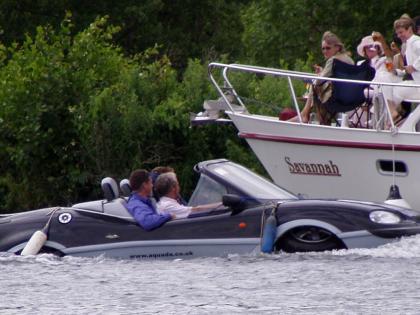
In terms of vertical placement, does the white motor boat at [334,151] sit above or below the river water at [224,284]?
above

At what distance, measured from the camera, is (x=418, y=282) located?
14.2 metres

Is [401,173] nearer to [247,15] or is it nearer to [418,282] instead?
[418,282]

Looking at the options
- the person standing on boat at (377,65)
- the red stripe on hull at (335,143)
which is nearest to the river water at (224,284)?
the red stripe on hull at (335,143)

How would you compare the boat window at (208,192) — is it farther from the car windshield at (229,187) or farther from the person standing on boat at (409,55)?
the person standing on boat at (409,55)

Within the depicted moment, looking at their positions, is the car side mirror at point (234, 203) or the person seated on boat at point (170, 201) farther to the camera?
the person seated on boat at point (170, 201)

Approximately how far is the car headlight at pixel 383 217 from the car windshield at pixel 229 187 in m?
1.12

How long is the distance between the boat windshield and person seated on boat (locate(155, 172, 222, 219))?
0.40 meters

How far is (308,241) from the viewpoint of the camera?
49.5 ft

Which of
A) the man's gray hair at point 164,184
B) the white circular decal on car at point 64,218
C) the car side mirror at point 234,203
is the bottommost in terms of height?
the white circular decal on car at point 64,218

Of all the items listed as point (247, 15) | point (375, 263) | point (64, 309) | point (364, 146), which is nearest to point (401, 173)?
point (364, 146)

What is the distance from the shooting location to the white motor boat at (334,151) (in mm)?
19344

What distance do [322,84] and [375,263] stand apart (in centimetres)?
499

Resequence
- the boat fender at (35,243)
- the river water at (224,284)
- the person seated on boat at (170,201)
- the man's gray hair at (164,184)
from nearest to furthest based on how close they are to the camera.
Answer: the river water at (224,284)
the boat fender at (35,243)
the person seated on boat at (170,201)
the man's gray hair at (164,184)

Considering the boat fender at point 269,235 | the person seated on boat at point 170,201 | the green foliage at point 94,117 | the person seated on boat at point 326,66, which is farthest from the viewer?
the green foliage at point 94,117
